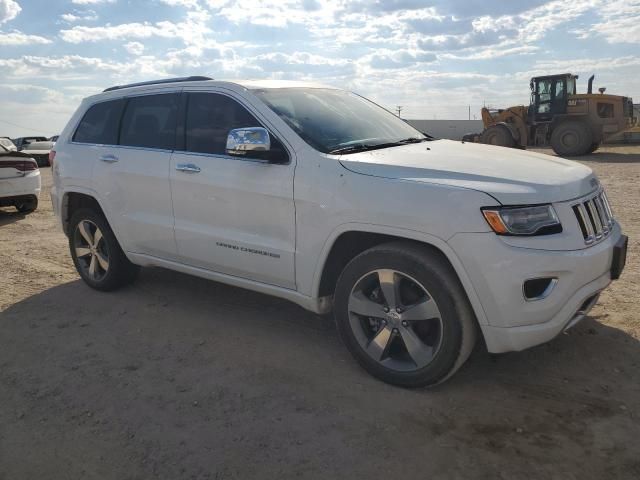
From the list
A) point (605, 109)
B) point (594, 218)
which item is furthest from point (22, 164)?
point (605, 109)

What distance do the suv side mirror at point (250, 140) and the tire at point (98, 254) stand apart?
203 cm

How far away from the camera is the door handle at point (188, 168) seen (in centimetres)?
421

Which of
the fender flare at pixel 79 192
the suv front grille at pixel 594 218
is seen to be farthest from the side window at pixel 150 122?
the suv front grille at pixel 594 218

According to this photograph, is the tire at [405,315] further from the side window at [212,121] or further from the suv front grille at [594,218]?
the side window at [212,121]

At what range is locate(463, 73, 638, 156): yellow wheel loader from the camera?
20.4m

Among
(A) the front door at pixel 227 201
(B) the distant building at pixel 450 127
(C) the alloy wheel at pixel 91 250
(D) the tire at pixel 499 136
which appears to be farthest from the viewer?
(B) the distant building at pixel 450 127

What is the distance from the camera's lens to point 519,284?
2922 millimetres

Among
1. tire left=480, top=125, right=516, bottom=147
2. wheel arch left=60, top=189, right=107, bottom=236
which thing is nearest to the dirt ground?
wheel arch left=60, top=189, right=107, bottom=236

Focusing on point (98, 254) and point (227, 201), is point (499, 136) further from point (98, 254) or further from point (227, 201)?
point (227, 201)

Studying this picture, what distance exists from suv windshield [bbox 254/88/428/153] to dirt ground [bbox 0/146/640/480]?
4.68ft

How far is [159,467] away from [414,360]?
1492 mm

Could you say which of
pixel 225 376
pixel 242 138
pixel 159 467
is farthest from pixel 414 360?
pixel 242 138

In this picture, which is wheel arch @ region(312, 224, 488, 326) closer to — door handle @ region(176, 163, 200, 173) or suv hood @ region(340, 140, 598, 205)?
suv hood @ region(340, 140, 598, 205)

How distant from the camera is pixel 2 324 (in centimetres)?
468
